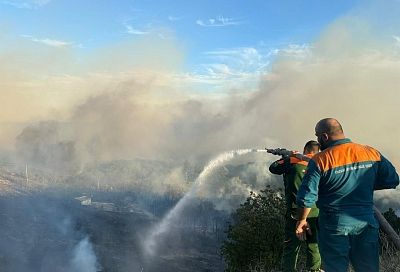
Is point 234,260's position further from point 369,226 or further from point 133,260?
Answer: point 133,260

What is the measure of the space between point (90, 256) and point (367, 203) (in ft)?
576

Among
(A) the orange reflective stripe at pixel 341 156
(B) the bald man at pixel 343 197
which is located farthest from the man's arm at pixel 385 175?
(A) the orange reflective stripe at pixel 341 156

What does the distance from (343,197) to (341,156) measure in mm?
490

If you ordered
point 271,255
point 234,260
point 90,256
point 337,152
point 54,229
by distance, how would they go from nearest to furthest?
point 337,152
point 271,255
point 234,260
point 90,256
point 54,229

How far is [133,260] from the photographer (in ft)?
559

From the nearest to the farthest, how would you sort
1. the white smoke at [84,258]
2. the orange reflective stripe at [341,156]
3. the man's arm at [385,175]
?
the orange reflective stripe at [341,156] → the man's arm at [385,175] → the white smoke at [84,258]

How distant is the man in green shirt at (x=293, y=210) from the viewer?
22.3ft

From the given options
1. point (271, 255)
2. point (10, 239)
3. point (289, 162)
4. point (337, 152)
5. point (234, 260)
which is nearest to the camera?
point (337, 152)

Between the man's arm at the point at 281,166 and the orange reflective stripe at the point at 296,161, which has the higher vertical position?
the orange reflective stripe at the point at 296,161

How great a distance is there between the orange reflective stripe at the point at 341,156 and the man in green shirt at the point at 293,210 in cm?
163

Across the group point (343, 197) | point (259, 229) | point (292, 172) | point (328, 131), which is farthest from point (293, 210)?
point (259, 229)

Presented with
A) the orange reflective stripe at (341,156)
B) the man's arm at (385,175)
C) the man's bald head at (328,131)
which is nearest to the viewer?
the orange reflective stripe at (341,156)

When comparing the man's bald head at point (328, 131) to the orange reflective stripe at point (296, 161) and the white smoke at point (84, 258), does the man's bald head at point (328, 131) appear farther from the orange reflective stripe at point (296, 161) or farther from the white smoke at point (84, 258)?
the white smoke at point (84, 258)

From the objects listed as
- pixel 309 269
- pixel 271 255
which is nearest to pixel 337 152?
pixel 309 269
